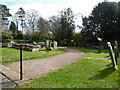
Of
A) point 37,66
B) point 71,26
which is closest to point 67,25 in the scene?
point 71,26

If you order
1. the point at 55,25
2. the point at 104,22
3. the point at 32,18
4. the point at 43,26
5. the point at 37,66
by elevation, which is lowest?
the point at 37,66

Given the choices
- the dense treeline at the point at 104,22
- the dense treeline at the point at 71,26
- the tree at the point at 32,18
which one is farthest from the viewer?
the tree at the point at 32,18

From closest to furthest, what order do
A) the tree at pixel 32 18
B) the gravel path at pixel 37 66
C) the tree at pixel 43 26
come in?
1. the gravel path at pixel 37 66
2. the tree at pixel 32 18
3. the tree at pixel 43 26

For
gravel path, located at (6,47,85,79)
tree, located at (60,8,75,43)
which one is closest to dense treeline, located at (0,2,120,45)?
tree, located at (60,8,75,43)

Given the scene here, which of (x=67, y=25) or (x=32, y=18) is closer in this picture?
(x=32, y=18)

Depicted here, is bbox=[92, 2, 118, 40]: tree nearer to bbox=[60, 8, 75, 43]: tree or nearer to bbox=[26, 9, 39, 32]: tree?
bbox=[60, 8, 75, 43]: tree

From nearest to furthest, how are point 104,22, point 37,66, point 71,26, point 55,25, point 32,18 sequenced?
point 37,66, point 104,22, point 32,18, point 55,25, point 71,26

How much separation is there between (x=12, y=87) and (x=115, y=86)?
3367mm

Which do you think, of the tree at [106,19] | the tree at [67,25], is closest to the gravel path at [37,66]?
the tree at [106,19]

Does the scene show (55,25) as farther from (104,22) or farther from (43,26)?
(104,22)

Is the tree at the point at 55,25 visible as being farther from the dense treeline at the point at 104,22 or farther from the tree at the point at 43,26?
the dense treeline at the point at 104,22

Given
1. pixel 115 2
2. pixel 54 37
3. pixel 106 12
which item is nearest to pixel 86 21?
pixel 106 12

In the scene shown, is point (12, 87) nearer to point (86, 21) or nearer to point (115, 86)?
point (115, 86)

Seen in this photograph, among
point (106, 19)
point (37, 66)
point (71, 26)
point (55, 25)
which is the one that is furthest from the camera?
point (71, 26)
